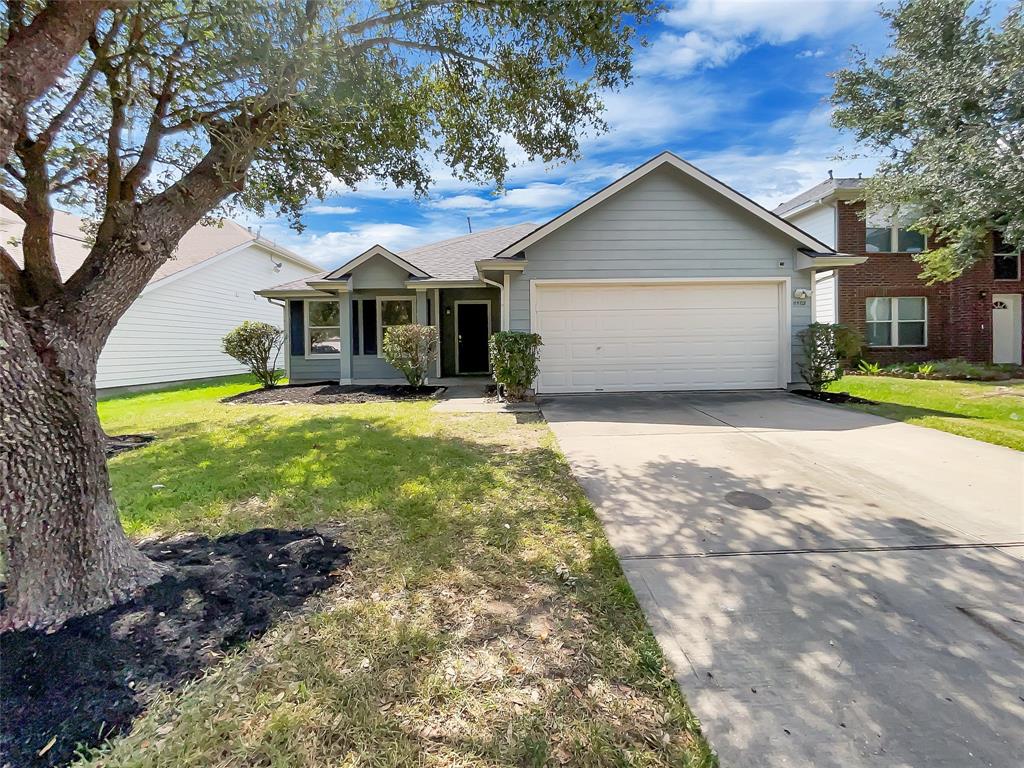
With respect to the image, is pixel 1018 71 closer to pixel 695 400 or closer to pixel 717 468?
pixel 695 400

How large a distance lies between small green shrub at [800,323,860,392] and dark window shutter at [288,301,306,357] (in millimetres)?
12991

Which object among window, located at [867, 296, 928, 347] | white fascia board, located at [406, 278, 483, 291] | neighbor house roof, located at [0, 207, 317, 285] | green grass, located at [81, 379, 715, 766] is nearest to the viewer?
green grass, located at [81, 379, 715, 766]

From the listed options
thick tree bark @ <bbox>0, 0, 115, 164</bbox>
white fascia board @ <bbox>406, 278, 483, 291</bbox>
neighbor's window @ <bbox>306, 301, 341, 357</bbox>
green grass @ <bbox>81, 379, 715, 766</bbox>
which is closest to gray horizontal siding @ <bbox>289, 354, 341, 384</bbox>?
neighbor's window @ <bbox>306, 301, 341, 357</bbox>

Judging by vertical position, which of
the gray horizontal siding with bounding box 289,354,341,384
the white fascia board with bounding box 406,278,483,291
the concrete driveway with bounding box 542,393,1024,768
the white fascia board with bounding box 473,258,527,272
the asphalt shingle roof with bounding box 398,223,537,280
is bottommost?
the concrete driveway with bounding box 542,393,1024,768

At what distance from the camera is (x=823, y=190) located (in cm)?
1634

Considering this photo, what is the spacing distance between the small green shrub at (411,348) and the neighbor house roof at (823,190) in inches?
499

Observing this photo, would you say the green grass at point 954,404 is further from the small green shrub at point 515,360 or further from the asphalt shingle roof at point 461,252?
the asphalt shingle roof at point 461,252

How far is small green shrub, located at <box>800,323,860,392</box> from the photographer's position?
372 inches

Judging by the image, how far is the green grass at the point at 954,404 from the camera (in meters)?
6.73

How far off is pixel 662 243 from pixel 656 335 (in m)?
1.90

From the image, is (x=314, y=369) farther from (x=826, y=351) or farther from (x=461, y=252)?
(x=826, y=351)

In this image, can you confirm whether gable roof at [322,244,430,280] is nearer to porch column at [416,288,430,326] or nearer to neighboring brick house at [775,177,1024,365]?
porch column at [416,288,430,326]

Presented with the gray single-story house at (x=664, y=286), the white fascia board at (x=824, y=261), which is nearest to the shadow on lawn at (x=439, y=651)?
the gray single-story house at (x=664, y=286)

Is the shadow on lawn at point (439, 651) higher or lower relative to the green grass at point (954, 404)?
lower
